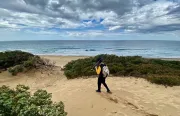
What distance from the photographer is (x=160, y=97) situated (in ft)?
27.0

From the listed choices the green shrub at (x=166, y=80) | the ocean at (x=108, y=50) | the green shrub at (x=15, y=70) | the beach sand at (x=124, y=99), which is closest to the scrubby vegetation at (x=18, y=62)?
the green shrub at (x=15, y=70)

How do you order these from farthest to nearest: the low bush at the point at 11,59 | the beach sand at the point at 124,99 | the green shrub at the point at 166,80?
the low bush at the point at 11,59, the green shrub at the point at 166,80, the beach sand at the point at 124,99

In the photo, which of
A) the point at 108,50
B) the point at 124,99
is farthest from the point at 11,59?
the point at 108,50

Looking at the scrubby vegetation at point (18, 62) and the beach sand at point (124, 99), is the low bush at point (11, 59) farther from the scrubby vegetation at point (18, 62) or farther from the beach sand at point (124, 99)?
the beach sand at point (124, 99)

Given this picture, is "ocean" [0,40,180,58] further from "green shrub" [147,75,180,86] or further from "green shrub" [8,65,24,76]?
"green shrub" [147,75,180,86]

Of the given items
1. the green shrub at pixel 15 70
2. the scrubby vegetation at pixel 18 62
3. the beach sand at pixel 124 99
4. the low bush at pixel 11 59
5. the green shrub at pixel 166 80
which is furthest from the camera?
the low bush at pixel 11 59

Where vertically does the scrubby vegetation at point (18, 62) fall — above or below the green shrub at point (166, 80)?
above

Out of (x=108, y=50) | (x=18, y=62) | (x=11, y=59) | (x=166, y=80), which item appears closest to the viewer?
(x=166, y=80)

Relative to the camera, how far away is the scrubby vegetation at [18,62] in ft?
45.6

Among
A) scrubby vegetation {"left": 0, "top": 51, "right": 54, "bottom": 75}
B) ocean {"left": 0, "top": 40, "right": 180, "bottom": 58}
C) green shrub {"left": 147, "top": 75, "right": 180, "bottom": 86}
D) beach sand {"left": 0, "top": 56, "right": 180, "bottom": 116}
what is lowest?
beach sand {"left": 0, "top": 56, "right": 180, "bottom": 116}

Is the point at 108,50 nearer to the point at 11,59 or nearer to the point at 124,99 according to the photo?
the point at 11,59

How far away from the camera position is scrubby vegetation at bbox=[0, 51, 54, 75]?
13906 mm

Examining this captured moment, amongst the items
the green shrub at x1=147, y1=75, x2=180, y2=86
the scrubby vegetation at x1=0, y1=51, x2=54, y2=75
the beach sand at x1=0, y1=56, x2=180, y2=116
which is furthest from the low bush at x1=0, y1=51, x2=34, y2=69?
the green shrub at x1=147, y1=75, x2=180, y2=86

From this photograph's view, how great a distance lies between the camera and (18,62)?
15.5m
